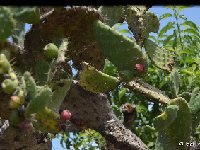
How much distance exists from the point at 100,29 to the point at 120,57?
0.27 metres

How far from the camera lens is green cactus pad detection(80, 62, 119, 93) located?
2.57 m

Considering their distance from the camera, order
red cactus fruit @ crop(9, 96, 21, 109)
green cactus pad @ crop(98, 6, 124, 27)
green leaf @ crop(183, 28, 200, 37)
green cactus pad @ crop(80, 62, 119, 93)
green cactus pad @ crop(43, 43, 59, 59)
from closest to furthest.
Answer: red cactus fruit @ crop(9, 96, 21, 109) → green cactus pad @ crop(43, 43, 59, 59) → green cactus pad @ crop(80, 62, 119, 93) → green cactus pad @ crop(98, 6, 124, 27) → green leaf @ crop(183, 28, 200, 37)

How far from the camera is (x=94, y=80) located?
260 centimetres

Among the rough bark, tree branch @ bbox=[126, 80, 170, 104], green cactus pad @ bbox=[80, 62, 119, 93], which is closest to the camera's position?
the rough bark

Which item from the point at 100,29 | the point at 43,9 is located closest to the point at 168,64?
the point at 100,29

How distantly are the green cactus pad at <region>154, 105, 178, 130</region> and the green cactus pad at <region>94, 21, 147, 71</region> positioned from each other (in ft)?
1.14

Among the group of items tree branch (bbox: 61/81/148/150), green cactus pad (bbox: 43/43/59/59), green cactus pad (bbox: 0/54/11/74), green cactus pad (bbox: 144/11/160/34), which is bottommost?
tree branch (bbox: 61/81/148/150)

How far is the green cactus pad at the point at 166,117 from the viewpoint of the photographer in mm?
2631

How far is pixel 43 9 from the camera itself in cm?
247

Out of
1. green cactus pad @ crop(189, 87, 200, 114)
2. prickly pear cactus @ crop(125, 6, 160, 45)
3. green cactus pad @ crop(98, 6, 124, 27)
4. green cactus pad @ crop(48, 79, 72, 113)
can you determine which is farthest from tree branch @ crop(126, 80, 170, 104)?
green cactus pad @ crop(48, 79, 72, 113)

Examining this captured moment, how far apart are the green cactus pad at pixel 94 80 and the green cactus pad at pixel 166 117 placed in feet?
1.24

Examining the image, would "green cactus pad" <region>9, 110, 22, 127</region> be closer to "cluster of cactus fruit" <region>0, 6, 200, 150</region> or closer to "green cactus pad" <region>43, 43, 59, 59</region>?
"cluster of cactus fruit" <region>0, 6, 200, 150</region>

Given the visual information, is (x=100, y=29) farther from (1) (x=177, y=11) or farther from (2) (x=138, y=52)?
(1) (x=177, y=11)

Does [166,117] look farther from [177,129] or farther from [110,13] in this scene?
[110,13]
